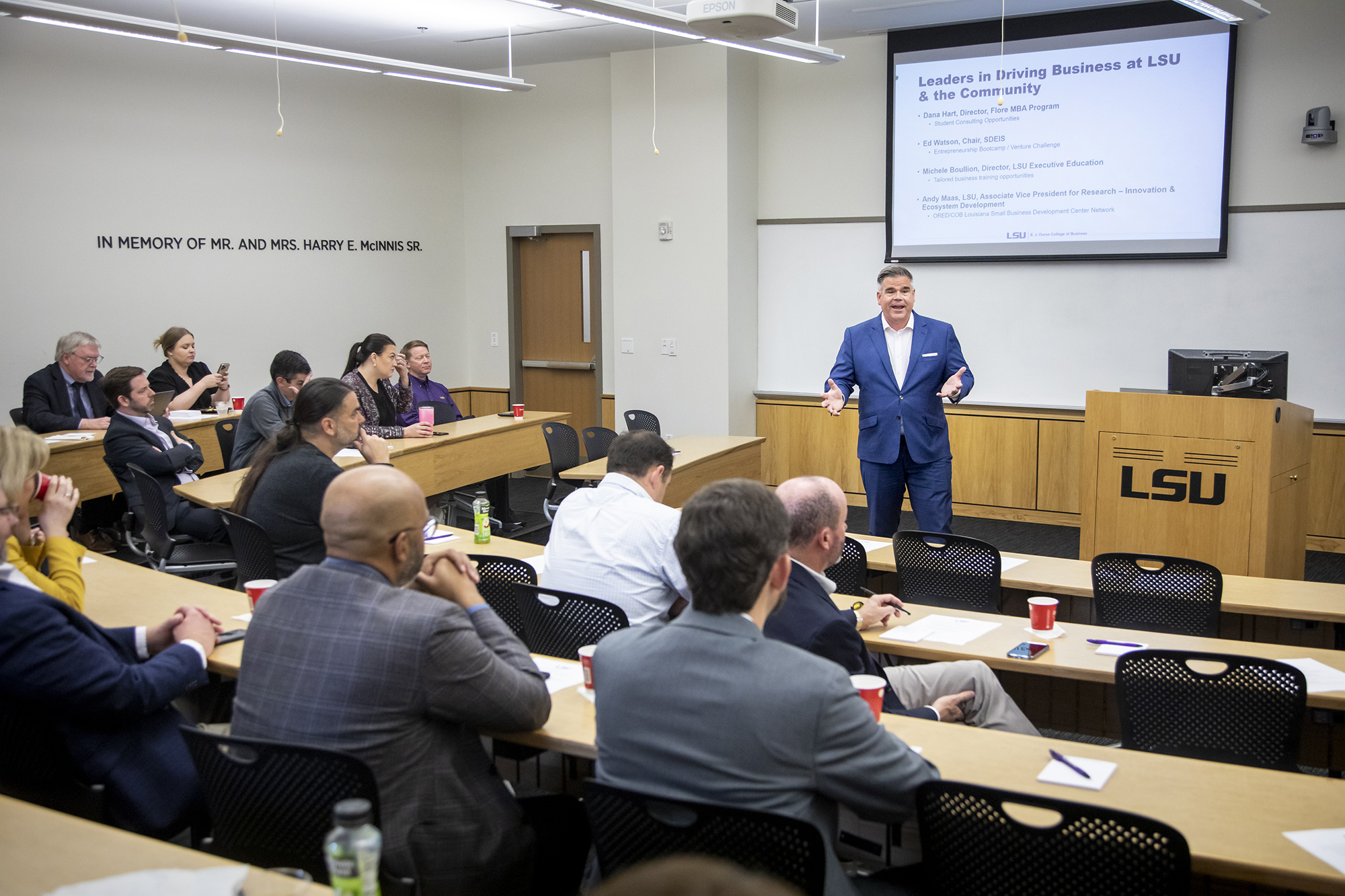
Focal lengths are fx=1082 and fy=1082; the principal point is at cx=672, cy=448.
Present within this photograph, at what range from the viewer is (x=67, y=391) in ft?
22.6

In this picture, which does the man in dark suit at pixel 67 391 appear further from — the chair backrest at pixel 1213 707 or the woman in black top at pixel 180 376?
the chair backrest at pixel 1213 707

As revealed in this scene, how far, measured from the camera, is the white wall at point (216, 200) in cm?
727

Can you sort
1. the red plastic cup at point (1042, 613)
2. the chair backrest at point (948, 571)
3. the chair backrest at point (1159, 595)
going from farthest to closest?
the chair backrest at point (948, 571), the chair backrest at point (1159, 595), the red plastic cup at point (1042, 613)

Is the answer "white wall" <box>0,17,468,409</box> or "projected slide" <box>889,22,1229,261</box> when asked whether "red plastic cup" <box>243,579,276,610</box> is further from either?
"projected slide" <box>889,22,1229,261</box>

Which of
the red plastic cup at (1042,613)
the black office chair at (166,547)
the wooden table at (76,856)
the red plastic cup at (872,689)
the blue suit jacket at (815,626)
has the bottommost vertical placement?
the black office chair at (166,547)

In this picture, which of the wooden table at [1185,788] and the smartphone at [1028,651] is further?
the smartphone at [1028,651]

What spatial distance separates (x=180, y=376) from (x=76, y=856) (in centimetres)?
623

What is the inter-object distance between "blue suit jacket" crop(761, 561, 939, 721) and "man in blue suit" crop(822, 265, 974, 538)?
311 cm

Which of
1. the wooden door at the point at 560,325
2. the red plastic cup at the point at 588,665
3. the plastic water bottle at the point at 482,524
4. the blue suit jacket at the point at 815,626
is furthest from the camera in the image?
the wooden door at the point at 560,325

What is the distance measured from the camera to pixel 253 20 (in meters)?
8.01

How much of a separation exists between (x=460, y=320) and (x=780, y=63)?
387cm

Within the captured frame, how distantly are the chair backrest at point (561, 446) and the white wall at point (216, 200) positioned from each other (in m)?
2.93

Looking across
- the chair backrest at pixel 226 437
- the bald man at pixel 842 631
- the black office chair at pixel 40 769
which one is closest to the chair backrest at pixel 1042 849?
the bald man at pixel 842 631

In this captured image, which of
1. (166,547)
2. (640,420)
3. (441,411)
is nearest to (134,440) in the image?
(166,547)
